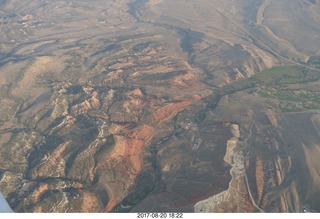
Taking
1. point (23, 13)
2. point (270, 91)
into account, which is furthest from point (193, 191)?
point (23, 13)

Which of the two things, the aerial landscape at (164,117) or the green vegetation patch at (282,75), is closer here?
the aerial landscape at (164,117)

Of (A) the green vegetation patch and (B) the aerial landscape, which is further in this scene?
(A) the green vegetation patch

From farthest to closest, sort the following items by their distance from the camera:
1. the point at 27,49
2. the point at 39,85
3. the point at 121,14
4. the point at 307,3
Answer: the point at 121,14 → the point at 307,3 → the point at 27,49 → the point at 39,85

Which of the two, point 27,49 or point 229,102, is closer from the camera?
point 229,102

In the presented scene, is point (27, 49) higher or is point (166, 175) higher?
point (166, 175)

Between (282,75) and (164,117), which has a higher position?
(282,75)

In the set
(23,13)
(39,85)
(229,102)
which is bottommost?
(23,13)

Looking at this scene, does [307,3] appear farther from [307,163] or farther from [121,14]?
[307,163]

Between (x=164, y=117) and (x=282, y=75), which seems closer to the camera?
(x=164, y=117)
